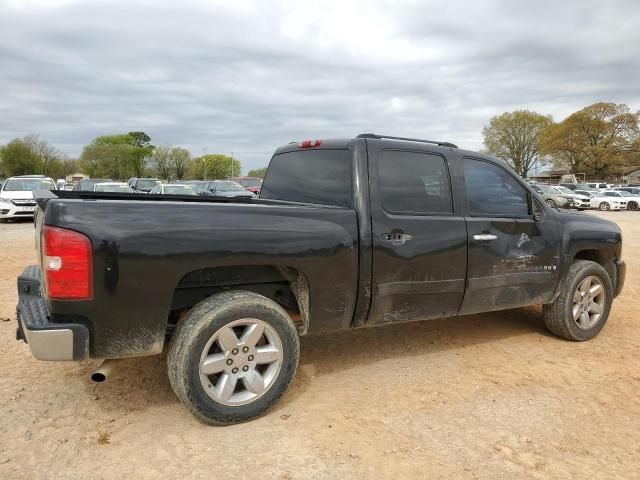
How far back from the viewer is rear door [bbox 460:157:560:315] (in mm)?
4121

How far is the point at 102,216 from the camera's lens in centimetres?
275

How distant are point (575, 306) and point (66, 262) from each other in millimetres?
4440

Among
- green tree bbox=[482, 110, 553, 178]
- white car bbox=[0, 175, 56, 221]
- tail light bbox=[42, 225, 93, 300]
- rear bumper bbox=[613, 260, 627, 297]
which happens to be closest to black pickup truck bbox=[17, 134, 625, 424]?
tail light bbox=[42, 225, 93, 300]

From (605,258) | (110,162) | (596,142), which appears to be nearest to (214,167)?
(110,162)

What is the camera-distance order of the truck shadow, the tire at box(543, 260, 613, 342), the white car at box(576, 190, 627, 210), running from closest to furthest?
the truck shadow
the tire at box(543, 260, 613, 342)
the white car at box(576, 190, 627, 210)

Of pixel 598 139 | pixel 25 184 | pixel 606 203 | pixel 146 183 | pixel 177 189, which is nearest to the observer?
pixel 25 184

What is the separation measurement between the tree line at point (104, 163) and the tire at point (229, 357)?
66497 mm

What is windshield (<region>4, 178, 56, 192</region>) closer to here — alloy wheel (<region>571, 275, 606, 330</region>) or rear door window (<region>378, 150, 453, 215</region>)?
rear door window (<region>378, 150, 453, 215</region>)

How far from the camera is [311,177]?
417 cm

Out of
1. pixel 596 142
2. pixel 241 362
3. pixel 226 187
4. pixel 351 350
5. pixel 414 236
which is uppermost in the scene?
pixel 596 142

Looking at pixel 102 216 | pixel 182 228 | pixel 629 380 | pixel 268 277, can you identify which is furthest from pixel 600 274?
pixel 102 216

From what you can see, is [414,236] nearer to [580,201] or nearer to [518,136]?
[580,201]

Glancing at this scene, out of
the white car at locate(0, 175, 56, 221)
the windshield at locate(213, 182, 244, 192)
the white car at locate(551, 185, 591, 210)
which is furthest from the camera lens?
the white car at locate(551, 185, 591, 210)

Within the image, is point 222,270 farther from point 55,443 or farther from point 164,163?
point 164,163
